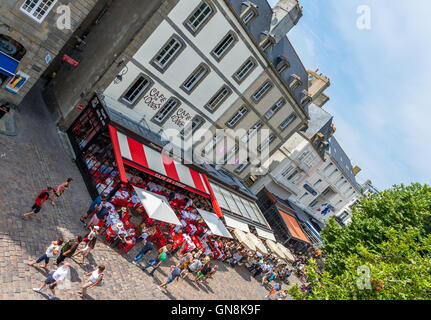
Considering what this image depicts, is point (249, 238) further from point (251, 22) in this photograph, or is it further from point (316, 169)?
point (316, 169)

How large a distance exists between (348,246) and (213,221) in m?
9.19

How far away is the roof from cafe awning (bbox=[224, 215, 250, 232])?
25071 mm

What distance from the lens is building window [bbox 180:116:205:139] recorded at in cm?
2355

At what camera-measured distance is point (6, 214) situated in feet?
38.2

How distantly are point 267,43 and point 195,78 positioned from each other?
266 inches

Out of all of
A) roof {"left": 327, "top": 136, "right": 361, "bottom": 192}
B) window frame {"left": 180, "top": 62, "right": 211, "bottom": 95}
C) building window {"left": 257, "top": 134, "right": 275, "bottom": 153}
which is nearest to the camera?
Result: window frame {"left": 180, "top": 62, "right": 211, "bottom": 95}

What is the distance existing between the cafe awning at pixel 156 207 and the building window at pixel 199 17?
1083cm

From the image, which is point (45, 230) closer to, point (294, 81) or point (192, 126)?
point (192, 126)

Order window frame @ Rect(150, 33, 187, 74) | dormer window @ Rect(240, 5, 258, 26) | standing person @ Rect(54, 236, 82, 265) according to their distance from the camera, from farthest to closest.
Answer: dormer window @ Rect(240, 5, 258, 26) → window frame @ Rect(150, 33, 187, 74) → standing person @ Rect(54, 236, 82, 265)

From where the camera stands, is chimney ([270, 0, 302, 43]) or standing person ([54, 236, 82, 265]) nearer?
standing person ([54, 236, 82, 265])

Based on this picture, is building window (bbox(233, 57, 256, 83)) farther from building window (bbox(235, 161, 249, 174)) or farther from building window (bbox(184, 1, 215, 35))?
building window (bbox(235, 161, 249, 174))

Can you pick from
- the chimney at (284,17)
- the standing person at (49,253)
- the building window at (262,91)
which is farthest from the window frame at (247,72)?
the standing person at (49,253)

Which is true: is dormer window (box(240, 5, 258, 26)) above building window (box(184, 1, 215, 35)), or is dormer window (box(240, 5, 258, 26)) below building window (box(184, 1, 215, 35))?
above

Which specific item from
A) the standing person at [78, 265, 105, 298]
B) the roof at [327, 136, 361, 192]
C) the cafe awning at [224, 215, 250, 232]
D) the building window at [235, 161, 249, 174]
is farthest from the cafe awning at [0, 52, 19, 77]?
the roof at [327, 136, 361, 192]
